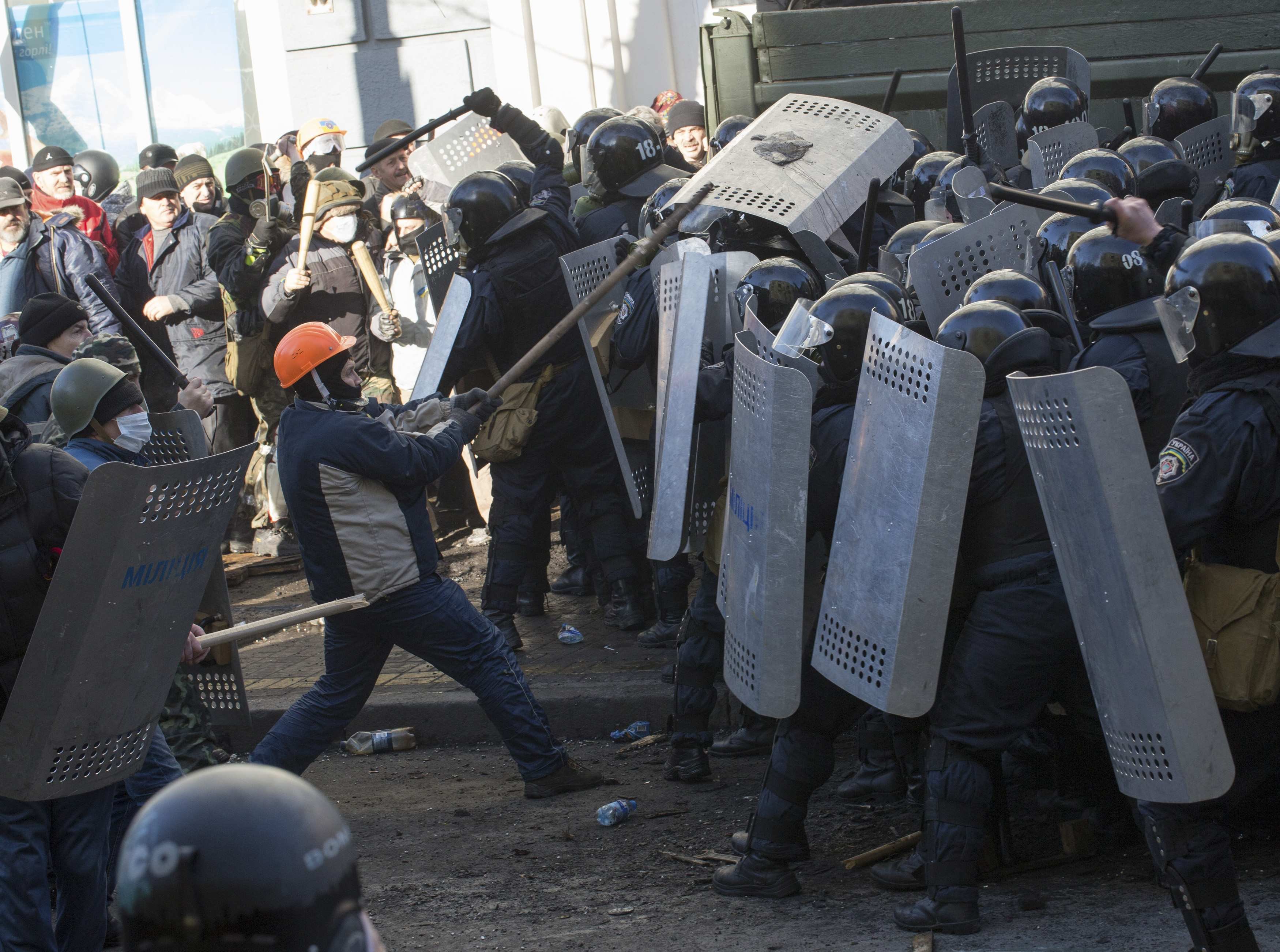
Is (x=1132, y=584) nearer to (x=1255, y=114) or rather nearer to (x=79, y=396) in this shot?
(x=79, y=396)

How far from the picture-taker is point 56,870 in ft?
12.4

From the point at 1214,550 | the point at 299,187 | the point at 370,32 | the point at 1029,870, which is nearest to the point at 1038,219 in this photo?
the point at 1214,550

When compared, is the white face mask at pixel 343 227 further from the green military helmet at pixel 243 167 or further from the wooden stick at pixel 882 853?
the wooden stick at pixel 882 853

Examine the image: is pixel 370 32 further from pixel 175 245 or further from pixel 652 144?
pixel 652 144

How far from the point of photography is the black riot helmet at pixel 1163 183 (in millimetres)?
5996

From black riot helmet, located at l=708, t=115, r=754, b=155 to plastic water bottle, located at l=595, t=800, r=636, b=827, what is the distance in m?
3.61

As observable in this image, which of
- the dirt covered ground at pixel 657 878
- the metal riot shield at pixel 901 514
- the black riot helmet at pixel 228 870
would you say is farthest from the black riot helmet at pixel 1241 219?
the black riot helmet at pixel 228 870

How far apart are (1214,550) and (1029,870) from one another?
3.92ft

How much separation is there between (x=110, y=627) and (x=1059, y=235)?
321 cm

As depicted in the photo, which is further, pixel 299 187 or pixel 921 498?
pixel 299 187

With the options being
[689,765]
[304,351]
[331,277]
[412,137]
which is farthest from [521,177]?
[689,765]

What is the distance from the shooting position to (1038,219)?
205 inches

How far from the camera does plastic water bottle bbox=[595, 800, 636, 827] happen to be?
197 inches

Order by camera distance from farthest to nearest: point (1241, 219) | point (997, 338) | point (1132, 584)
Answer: point (1241, 219) < point (997, 338) < point (1132, 584)
